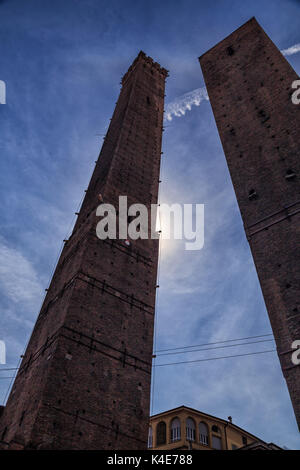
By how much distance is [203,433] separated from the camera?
21828mm

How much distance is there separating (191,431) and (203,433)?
79 cm

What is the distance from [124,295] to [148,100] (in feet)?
51.9

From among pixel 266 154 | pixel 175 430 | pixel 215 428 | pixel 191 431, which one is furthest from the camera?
pixel 215 428

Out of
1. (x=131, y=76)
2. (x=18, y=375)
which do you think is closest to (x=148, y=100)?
(x=131, y=76)

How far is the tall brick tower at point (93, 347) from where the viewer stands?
1055 centimetres

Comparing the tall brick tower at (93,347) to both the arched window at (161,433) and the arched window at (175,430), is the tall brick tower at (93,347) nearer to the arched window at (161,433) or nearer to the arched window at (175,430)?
the arched window at (175,430)

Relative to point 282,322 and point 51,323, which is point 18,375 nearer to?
point 51,323

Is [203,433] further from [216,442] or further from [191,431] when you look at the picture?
[216,442]

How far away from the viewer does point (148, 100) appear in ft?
85.2

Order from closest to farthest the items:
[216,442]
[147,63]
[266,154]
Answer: [266,154] → [216,442] → [147,63]

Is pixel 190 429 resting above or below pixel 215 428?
below

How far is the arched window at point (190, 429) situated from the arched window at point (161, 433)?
56.8 inches

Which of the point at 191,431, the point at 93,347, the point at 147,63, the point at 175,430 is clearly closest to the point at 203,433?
the point at 191,431

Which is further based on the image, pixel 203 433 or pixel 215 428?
pixel 215 428
